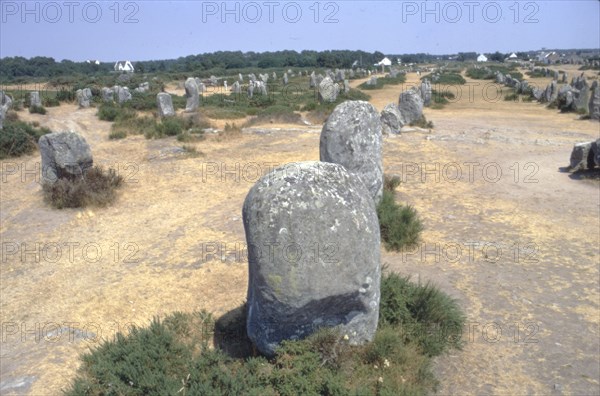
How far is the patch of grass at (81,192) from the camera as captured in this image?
970 cm

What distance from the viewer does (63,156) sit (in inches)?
416

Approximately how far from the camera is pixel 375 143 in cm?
904

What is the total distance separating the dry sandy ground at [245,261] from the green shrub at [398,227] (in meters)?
0.25

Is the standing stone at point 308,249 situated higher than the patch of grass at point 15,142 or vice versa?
the patch of grass at point 15,142

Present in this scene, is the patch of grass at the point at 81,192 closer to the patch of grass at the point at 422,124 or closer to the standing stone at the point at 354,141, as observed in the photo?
the standing stone at the point at 354,141

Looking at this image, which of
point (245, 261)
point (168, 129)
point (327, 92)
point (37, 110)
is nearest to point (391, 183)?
point (245, 261)

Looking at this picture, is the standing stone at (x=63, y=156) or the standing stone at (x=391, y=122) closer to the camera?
the standing stone at (x=63, y=156)

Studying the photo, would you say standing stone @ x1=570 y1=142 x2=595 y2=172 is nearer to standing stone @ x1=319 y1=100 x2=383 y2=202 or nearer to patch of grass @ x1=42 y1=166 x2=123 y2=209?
standing stone @ x1=319 y1=100 x2=383 y2=202

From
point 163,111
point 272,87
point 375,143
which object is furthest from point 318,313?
point 272,87

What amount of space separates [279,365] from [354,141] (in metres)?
5.48

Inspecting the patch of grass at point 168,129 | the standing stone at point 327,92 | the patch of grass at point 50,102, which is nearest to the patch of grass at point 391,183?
the patch of grass at point 168,129

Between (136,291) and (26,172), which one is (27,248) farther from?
(26,172)

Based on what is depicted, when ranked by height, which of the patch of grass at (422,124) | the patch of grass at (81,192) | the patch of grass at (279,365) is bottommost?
the patch of grass at (279,365)

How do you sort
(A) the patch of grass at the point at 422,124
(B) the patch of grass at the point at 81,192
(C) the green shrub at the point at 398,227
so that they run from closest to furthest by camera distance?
(C) the green shrub at the point at 398,227
(B) the patch of grass at the point at 81,192
(A) the patch of grass at the point at 422,124
